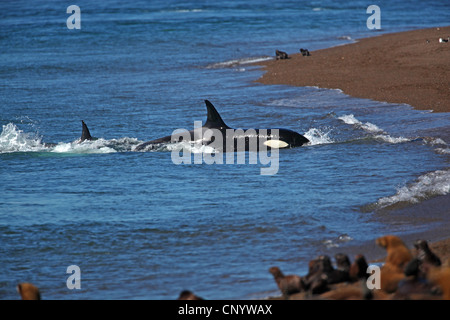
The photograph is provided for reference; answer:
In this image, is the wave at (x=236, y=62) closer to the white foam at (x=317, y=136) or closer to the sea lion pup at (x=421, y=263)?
the white foam at (x=317, y=136)

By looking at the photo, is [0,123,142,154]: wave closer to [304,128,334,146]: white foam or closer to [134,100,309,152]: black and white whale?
[134,100,309,152]: black and white whale

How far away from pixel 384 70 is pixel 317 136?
9.03 m

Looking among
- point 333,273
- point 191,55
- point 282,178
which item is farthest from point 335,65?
point 333,273

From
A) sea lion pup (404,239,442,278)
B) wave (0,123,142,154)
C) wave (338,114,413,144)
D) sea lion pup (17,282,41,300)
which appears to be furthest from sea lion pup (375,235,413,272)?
wave (0,123,142,154)

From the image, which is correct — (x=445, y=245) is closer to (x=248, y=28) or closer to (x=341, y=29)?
(x=341, y=29)

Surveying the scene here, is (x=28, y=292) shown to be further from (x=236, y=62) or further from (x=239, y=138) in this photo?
(x=236, y=62)

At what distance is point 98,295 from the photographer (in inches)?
268

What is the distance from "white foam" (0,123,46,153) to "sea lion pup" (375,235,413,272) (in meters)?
10.5

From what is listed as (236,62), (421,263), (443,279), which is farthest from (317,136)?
(236,62)

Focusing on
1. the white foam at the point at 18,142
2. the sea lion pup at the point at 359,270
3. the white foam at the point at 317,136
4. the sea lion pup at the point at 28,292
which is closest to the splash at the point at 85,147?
the white foam at the point at 18,142

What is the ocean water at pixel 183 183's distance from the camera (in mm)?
7578

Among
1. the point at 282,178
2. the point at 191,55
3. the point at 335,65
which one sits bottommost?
the point at 282,178

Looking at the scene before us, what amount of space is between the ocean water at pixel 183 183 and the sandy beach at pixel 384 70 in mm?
866

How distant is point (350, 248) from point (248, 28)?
4032cm
